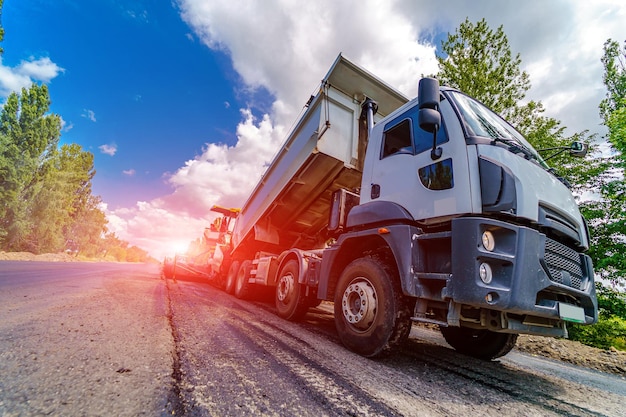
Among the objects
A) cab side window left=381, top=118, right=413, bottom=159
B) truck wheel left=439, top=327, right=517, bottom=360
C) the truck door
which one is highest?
cab side window left=381, top=118, right=413, bottom=159

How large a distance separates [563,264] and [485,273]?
1.03 m

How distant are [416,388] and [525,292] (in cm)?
111

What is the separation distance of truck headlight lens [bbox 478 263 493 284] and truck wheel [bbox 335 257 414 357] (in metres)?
0.75

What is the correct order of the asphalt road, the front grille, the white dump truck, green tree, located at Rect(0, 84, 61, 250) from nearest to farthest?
the asphalt road → the white dump truck → the front grille → green tree, located at Rect(0, 84, 61, 250)

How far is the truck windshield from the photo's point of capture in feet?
8.42

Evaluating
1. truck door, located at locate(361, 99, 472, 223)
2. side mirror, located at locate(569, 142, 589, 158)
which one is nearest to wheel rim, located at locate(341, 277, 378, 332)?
truck door, located at locate(361, 99, 472, 223)

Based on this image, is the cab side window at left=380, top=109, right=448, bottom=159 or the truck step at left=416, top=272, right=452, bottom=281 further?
the cab side window at left=380, top=109, right=448, bottom=159

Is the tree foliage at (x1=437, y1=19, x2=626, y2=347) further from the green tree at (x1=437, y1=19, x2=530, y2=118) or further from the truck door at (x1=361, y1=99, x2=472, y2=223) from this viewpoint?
the truck door at (x1=361, y1=99, x2=472, y2=223)

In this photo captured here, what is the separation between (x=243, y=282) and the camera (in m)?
6.80

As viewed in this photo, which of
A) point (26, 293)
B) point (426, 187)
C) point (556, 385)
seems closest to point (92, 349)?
point (426, 187)

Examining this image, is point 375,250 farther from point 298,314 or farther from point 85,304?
point 85,304

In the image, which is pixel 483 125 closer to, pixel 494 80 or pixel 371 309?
pixel 371 309

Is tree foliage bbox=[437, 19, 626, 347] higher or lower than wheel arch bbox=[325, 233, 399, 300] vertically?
higher

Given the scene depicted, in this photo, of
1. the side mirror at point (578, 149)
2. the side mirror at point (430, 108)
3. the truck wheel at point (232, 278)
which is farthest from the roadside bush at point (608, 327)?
the truck wheel at point (232, 278)
